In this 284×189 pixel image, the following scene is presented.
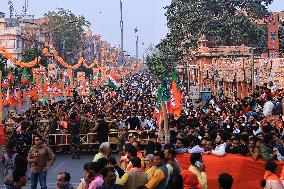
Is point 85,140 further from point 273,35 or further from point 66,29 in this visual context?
point 66,29

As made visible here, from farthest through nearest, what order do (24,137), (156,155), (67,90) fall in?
(67,90), (24,137), (156,155)

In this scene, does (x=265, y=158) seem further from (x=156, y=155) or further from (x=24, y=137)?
(x=24, y=137)

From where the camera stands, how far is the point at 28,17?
13838cm

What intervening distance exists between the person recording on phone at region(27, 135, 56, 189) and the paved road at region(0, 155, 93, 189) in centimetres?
220

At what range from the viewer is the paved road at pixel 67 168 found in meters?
16.9

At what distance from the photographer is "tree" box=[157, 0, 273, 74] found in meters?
57.3

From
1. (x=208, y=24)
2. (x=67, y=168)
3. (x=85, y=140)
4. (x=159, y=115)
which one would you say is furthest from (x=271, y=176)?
(x=208, y=24)

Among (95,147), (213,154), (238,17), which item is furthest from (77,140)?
(238,17)

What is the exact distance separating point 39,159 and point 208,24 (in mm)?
44944

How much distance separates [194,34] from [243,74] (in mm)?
20027

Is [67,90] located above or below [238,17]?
below

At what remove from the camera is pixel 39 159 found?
1349 cm

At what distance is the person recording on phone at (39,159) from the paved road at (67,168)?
7.22 ft

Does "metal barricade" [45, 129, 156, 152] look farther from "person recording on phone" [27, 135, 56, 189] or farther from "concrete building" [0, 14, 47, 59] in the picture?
"concrete building" [0, 14, 47, 59]
